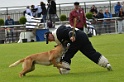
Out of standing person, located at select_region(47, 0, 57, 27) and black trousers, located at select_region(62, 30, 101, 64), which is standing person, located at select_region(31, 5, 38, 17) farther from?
black trousers, located at select_region(62, 30, 101, 64)

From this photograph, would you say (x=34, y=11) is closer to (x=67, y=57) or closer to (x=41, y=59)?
(x=67, y=57)

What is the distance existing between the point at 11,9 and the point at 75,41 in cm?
2704

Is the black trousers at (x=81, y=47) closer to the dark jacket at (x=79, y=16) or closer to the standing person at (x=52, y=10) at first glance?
the dark jacket at (x=79, y=16)

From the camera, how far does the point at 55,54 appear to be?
13.1 meters

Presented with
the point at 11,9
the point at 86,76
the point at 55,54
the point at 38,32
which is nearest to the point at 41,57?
the point at 55,54

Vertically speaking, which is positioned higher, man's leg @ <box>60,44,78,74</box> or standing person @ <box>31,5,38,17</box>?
standing person @ <box>31,5,38,17</box>

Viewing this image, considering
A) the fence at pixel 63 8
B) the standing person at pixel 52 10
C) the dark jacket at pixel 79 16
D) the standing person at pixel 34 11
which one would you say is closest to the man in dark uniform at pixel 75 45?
the dark jacket at pixel 79 16

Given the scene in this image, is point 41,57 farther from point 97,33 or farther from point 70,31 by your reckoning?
point 97,33

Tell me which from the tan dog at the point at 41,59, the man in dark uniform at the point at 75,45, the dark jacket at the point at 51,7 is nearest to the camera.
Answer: the tan dog at the point at 41,59

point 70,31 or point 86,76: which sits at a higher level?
point 70,31

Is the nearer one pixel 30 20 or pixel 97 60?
pixel 97 60

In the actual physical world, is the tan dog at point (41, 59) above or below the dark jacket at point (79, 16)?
below

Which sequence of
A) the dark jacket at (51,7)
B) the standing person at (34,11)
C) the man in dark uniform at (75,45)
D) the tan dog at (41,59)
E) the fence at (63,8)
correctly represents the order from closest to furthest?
the tan dog at (41,59) < the man in dark uniform at (75,45) < the dark jacket at (51,7) < the standing person at (34,11) < the fence at (63,8)

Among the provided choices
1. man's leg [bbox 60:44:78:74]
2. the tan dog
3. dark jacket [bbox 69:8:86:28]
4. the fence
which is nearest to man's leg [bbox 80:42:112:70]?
man's leg [bbox 60:44:78:74]
